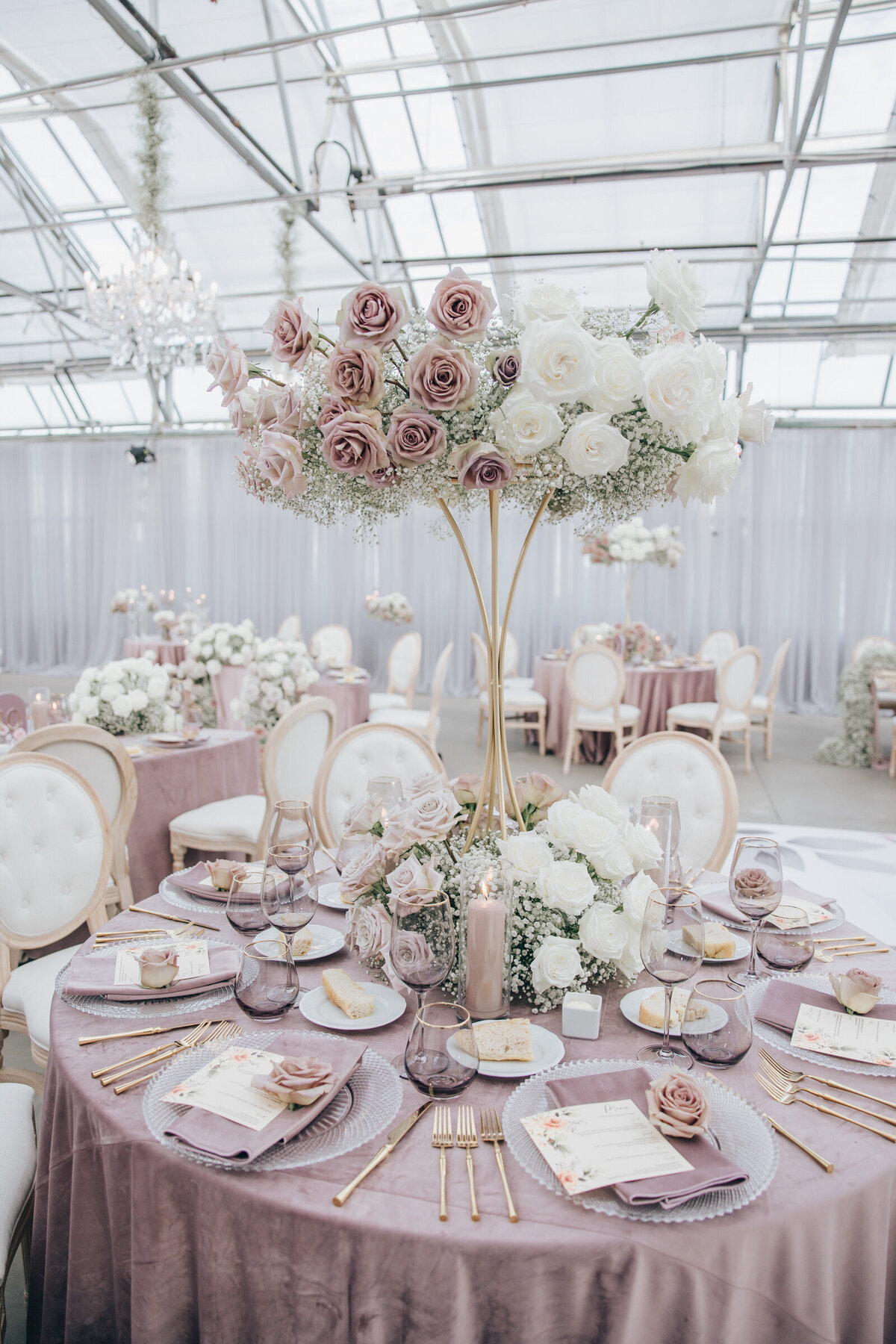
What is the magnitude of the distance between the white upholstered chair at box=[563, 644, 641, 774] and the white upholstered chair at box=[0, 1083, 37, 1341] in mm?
5506

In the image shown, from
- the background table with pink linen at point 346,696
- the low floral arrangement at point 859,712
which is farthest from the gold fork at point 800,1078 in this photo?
the low floral arrangement at point 859,712

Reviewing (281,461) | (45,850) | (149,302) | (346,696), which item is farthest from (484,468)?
(149,302)

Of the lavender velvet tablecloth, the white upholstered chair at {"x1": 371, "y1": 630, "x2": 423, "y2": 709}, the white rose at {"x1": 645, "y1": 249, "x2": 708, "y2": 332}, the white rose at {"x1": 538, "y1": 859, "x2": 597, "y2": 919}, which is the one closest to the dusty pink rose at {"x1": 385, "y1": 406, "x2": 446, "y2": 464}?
the white rose at {"x1": 645, "y1": 249, "x2": 708, "y2": 332}

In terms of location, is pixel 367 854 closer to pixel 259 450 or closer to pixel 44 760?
pixel 259 450

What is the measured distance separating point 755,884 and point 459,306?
1132mm

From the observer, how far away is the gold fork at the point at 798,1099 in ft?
3.79

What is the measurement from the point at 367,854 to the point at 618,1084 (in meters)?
0.57

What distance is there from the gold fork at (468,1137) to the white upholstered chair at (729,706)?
5.99 meters

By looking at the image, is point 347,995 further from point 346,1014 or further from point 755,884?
point 755,884

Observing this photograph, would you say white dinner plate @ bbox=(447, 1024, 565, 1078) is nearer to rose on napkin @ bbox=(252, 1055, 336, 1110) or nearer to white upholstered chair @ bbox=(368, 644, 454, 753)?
rose on napkin @ bbox=(252, 1055, 336, 1110)

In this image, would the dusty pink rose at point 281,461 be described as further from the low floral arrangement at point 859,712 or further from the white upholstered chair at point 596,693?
the low floral arrangement at point 859,712

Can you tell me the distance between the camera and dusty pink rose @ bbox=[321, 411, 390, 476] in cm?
142

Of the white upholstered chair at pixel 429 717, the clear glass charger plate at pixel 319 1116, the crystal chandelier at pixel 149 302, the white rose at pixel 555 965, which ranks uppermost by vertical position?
the crystal chandelier at pixel 149 302

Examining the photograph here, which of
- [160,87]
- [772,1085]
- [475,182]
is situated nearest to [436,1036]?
[772,1085]
